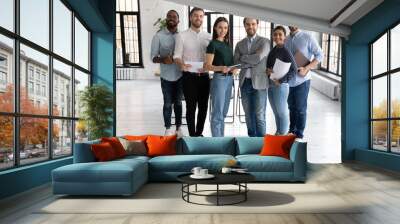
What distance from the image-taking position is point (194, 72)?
8.37 meters

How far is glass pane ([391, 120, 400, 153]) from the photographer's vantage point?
8.06m

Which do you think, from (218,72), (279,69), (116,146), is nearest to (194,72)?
(218,72)

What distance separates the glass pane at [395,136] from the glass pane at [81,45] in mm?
6536

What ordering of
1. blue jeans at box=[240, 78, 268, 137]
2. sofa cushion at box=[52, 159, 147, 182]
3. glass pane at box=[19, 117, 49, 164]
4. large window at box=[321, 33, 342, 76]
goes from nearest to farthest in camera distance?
sofa cushion at box=[52, 159, 147, 182], glass pane at box=[19, 117, 49, 164], blue jeans at box=[240, 78, 268, 137], large window at box=[321, 33, 342, 76]

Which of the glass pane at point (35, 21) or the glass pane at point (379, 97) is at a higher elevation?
the glass pane at point (35, 21)

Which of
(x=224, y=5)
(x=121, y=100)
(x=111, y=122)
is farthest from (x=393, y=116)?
(x=121, y=100)

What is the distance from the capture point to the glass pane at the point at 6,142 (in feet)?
16.7

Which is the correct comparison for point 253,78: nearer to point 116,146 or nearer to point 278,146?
point 278,146

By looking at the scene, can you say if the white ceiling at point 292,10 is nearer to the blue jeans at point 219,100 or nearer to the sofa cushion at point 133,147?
the blue jeans at point 219,100

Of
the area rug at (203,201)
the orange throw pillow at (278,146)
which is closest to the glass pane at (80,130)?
the area rug at (203,201)

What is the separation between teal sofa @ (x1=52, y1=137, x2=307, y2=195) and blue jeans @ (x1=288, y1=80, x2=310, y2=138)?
6.97ft

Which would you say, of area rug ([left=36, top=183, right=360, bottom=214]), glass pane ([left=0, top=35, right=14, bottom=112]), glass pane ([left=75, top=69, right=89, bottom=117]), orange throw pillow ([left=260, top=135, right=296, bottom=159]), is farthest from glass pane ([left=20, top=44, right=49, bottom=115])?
orange throw pillow ([left=260, top=135, right=296, bottom=159])

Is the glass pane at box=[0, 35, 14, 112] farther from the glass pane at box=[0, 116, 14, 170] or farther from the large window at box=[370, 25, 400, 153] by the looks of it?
the large window at box=[370, 25, 400, 153]

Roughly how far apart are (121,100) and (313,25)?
19.6 ft
